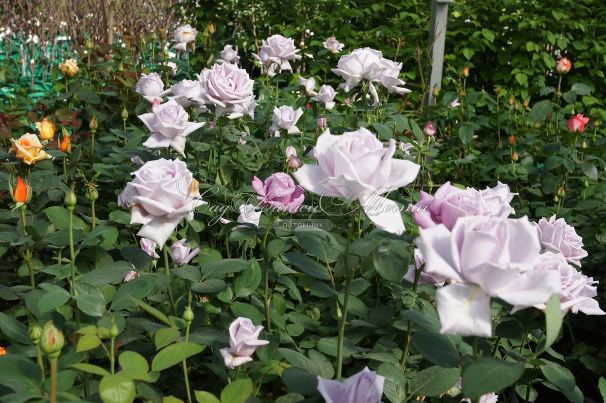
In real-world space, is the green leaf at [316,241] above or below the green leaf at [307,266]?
above

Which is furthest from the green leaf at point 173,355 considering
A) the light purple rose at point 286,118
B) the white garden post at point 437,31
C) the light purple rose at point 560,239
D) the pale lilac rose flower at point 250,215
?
the white garden post at point 437,31

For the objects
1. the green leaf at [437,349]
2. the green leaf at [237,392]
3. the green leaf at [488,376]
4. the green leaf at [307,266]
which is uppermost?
the green leaf at [488,376]

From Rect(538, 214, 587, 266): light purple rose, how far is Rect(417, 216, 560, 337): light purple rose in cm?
47

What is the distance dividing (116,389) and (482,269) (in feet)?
1.48

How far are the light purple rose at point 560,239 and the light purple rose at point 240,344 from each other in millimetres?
543

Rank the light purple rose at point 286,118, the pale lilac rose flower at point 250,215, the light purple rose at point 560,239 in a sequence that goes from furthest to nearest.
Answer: the light purple rose at point 286,118
the pale lilac rose flower at point 250,215
the light purple rose at point 560,239

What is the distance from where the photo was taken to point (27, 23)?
6.80m

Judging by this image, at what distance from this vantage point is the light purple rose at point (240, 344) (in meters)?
1.17

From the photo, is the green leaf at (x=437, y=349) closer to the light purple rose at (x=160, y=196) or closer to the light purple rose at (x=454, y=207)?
the light purple rose at (x=454, y=207)

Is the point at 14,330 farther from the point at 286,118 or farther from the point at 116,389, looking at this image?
the point at 286,118

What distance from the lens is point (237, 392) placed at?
1.02 meters

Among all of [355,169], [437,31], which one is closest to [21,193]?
[355,169]

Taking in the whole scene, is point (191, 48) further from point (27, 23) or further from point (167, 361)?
point (27, 23)

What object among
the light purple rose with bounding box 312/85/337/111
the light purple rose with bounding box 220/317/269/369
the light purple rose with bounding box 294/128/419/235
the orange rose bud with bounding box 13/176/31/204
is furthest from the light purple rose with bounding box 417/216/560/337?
the light purple rose with bounding box 312/85/337/111
